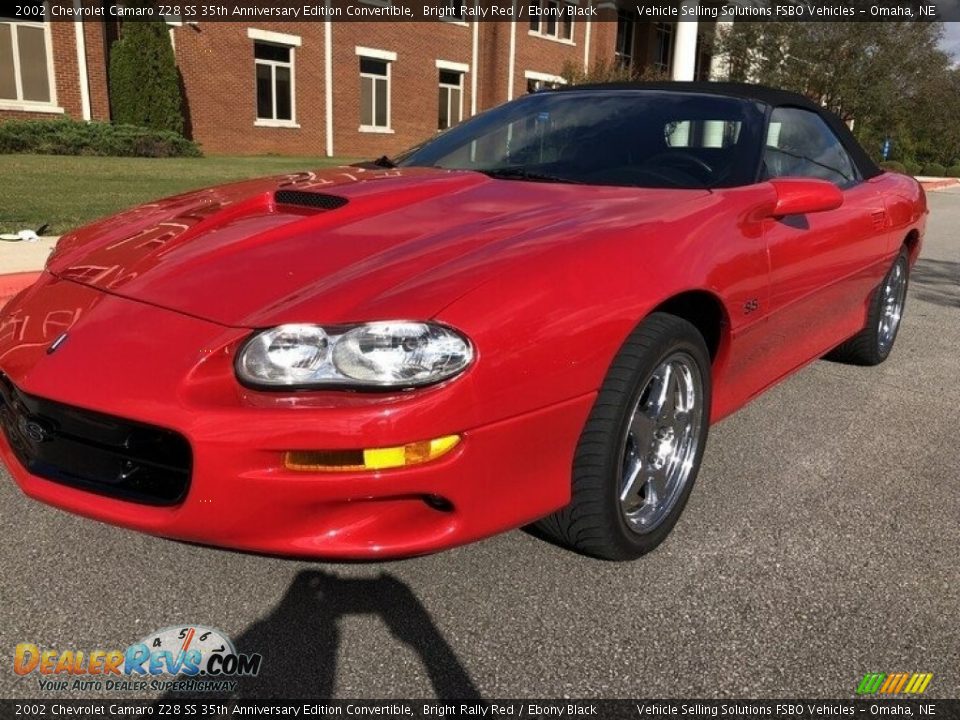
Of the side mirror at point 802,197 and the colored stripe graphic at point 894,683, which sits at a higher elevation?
the side mirror at point 802,197

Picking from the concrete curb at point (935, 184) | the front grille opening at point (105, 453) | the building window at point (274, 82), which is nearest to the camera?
the front grille opening at point (105, 453)

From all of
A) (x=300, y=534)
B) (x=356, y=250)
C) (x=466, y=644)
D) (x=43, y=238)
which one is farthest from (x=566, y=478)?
(x=43, y=238)

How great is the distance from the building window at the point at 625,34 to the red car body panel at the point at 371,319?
98.1 feet

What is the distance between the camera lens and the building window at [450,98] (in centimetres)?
2453

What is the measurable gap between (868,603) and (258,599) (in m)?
1.66

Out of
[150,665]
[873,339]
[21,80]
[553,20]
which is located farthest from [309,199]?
[553,20]

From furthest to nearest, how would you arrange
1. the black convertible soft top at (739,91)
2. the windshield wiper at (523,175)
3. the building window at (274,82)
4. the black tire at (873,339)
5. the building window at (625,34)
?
the building window at (625,34), the building window at (274,82), the black tire at (873,339), the black convertible soft top at (739,91), the windshield wiper at (523,175)

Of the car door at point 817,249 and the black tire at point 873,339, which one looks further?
the black tire at point 873,339

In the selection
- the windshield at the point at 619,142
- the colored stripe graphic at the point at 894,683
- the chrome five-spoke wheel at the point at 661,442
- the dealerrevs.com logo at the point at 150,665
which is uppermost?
the windshield at the point at 619,142

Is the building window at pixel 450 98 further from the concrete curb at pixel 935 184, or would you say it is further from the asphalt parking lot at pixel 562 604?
the asphalt parking lot at pixel 562 604

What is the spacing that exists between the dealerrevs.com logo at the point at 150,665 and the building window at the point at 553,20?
26.5 metres

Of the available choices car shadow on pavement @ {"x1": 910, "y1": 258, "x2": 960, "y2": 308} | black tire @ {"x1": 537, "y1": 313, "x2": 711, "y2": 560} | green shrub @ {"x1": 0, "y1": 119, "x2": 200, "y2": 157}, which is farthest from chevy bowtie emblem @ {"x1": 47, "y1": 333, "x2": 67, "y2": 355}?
green shrub @ {"x1": 0, "y1": 119, "x2": 200, "y2": 157}

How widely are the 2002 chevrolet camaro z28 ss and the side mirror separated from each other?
11mm

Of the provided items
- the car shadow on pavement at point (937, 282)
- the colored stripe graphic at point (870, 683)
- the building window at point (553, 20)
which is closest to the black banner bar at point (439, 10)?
the building window at point (553, 20)
